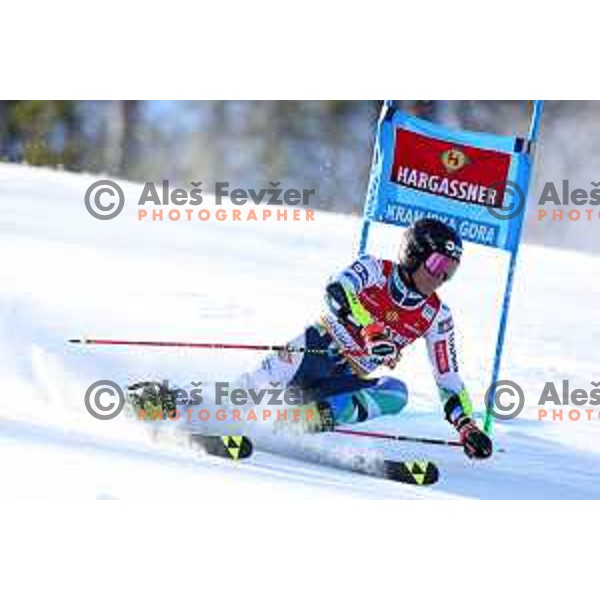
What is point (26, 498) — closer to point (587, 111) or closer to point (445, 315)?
point (445, 315)

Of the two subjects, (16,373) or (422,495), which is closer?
(422,495)

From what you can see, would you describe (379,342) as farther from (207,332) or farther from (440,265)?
(207,332)

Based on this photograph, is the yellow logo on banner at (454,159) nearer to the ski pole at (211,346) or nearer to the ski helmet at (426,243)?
the ski helmet at (426,243)

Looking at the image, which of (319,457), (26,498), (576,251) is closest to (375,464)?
(319,457)

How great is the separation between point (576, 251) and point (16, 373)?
105 inches

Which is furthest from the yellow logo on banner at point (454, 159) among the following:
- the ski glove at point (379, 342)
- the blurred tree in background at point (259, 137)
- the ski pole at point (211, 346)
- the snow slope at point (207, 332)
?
the ski pole at point (211, 346)

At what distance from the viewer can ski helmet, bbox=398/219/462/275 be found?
583cm

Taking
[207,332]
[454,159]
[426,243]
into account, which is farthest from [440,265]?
[207,332]

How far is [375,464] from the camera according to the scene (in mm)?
5777

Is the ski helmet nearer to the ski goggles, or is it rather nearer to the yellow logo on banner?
the ski goggles

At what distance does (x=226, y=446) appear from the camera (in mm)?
5695

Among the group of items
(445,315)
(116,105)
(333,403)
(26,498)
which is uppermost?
(116,105)

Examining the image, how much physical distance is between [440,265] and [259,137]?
1277 mm

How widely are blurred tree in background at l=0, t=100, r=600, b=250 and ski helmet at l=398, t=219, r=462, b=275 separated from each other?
0.69 meters
